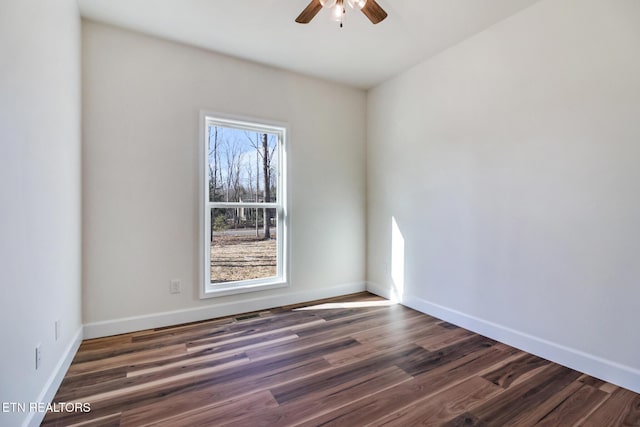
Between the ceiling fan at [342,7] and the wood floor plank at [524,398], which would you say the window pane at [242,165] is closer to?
the ceiling fan at [342,7]

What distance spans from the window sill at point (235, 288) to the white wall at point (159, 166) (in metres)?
0.07

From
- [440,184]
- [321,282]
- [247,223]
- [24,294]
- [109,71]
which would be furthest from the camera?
[321,282]

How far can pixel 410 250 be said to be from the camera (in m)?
3.45

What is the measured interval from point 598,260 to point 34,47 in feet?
11.6

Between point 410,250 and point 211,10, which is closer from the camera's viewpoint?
point 211,10

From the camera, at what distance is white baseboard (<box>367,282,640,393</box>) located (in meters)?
1.95

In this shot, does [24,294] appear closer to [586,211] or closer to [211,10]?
[211,10]

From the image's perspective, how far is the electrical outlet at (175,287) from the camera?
291 centimetres

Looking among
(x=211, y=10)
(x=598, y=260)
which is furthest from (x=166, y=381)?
(x=598, y=260)

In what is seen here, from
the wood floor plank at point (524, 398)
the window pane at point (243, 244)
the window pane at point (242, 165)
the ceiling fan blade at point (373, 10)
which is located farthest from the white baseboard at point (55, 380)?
the ceiling fan blade at point (373, 10)

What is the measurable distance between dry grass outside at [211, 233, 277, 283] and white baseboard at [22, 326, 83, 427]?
3.83ft

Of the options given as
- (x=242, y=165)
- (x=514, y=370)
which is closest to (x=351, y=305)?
(x=514, y=370)

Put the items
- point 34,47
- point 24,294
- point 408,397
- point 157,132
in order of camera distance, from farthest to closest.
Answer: point 157,132
point 408,397
point 34,47
point 24,294

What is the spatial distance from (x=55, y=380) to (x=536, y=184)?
11.4 ft
